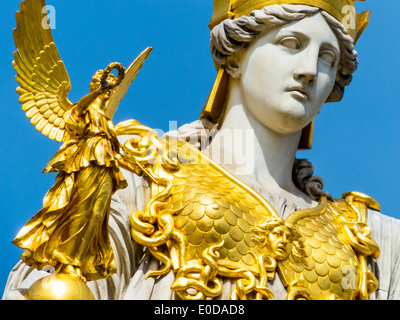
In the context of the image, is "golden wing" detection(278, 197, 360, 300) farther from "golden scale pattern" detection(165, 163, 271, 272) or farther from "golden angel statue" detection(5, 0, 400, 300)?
"golden scale pattern" detection(165, 163, 271, 272)

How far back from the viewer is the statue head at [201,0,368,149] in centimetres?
771

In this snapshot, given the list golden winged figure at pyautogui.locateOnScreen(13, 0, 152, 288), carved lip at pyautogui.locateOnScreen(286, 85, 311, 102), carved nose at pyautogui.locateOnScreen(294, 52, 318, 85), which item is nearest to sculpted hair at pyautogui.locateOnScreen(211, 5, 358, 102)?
carved nose at pyautogui.locateOnScreen(294, 52, 318, 85)

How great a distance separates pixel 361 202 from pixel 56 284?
2.50 metres

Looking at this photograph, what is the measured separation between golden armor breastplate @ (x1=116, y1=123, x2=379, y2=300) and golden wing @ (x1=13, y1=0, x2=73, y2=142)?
494 mm

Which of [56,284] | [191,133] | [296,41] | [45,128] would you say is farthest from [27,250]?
[296,41]

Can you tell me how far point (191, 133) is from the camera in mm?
7801

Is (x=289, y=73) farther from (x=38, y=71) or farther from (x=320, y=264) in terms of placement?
(x=38, y=71)

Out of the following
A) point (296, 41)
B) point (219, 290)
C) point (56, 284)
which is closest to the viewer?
point (56, 284)

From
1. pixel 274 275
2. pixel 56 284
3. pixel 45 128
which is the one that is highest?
pixel 45 128

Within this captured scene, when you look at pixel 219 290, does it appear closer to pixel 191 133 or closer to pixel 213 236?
pixel 213 236

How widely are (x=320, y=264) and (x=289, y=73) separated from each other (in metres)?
1.13

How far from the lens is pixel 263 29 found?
7746 millimetres

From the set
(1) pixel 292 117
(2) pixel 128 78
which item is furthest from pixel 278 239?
(2) pixel 128 78

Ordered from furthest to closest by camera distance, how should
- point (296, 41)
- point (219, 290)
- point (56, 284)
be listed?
point (296, 41) → point (219, 290) → point (56, 284)
